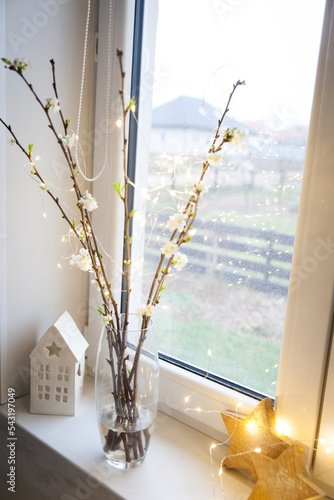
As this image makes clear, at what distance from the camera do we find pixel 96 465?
0.91 metres

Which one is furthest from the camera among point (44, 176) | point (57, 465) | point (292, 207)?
point (44, 176)

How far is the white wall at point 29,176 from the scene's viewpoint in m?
0.98

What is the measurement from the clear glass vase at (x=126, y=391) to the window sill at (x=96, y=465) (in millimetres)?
47

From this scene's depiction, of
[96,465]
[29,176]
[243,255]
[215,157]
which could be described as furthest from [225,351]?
[29,176]

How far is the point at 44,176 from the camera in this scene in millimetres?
1072

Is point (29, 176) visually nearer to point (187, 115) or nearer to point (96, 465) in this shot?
point (187, 115)

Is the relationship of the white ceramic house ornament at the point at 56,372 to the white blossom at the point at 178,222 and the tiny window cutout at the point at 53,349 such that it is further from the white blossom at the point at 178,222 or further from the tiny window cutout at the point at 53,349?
the white blossom at the point at 178,222

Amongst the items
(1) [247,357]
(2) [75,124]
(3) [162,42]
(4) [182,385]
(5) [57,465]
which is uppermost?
(3) [162,42]

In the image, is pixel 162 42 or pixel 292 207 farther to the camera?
pixel 162 42

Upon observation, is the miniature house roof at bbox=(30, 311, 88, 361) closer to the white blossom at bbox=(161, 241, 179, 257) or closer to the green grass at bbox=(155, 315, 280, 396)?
the green grass at bbox=(155, 315, 280, 396)

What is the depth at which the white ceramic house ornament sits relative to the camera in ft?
3.39

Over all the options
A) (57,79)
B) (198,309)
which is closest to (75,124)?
(57,79)

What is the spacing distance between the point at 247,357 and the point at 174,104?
60cm

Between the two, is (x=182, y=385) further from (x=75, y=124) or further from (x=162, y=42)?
(x=162, y=42)
